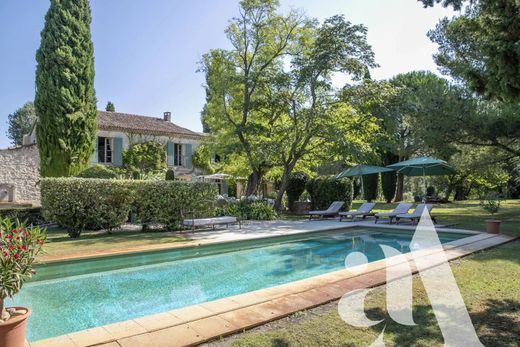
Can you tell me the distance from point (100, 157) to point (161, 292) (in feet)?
65.1

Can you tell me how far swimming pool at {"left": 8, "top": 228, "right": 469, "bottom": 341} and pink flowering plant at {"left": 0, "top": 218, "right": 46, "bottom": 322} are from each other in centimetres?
201

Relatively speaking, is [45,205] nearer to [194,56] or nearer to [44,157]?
[44,157]

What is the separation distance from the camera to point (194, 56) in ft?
61.2

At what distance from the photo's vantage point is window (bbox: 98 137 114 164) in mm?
24234

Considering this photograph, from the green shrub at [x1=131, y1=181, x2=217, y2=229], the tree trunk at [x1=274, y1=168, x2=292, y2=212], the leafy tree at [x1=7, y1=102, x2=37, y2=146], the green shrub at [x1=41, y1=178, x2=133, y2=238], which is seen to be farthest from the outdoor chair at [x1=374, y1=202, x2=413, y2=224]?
the leafy tree at [x1=7, y1=102, x2=37, y2=146]

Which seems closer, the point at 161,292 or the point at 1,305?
the point at 1,305

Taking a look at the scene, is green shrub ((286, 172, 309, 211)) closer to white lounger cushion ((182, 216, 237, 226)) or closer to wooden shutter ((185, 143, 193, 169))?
white lounger cushion ((182, 216, 237, 226))

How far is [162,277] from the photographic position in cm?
773

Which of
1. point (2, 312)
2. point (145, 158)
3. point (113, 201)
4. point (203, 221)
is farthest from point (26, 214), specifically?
point (2, 312)

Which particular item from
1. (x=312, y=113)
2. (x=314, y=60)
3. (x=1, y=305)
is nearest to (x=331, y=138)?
(x=312, y=113)

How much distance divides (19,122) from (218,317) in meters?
68.7

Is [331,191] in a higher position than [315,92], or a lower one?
lower

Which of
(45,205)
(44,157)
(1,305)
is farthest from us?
(44,157)

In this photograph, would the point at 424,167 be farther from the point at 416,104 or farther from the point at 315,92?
the point at 315,92
